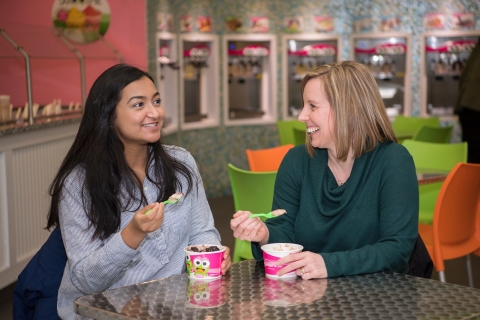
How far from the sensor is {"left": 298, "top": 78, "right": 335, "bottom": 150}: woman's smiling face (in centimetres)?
222

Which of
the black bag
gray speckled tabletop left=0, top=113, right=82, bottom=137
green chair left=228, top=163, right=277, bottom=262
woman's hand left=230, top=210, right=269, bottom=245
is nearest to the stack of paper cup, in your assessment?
gray speckled tabletop left=0, top=113, right=82, bottom=137

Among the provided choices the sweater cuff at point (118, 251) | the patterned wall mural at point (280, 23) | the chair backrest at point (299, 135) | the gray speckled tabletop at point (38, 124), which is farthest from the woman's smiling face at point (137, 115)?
the patterned wall mural at point (280, 23)

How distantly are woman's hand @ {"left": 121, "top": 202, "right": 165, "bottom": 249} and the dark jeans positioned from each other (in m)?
4.95

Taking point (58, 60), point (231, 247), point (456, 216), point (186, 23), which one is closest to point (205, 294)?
point (456, 216)

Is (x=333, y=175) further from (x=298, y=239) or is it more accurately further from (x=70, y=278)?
(x=70, y=278)

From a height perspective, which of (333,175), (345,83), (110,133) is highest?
(345,83)

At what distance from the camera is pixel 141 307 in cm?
167

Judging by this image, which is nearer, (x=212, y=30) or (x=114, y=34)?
(x=114, y=34)

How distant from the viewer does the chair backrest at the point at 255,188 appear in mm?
3430

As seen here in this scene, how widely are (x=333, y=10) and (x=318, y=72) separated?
21.6 feet

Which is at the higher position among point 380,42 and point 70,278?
point 380,42

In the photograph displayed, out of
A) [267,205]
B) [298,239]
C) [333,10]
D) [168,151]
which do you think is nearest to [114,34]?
[333,10]

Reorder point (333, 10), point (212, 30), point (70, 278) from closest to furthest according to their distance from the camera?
point (70, 278)
point (212, 30)
point (333, 10)

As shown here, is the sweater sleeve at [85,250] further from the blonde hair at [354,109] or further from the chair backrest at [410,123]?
the chair backrest at [410,123]
